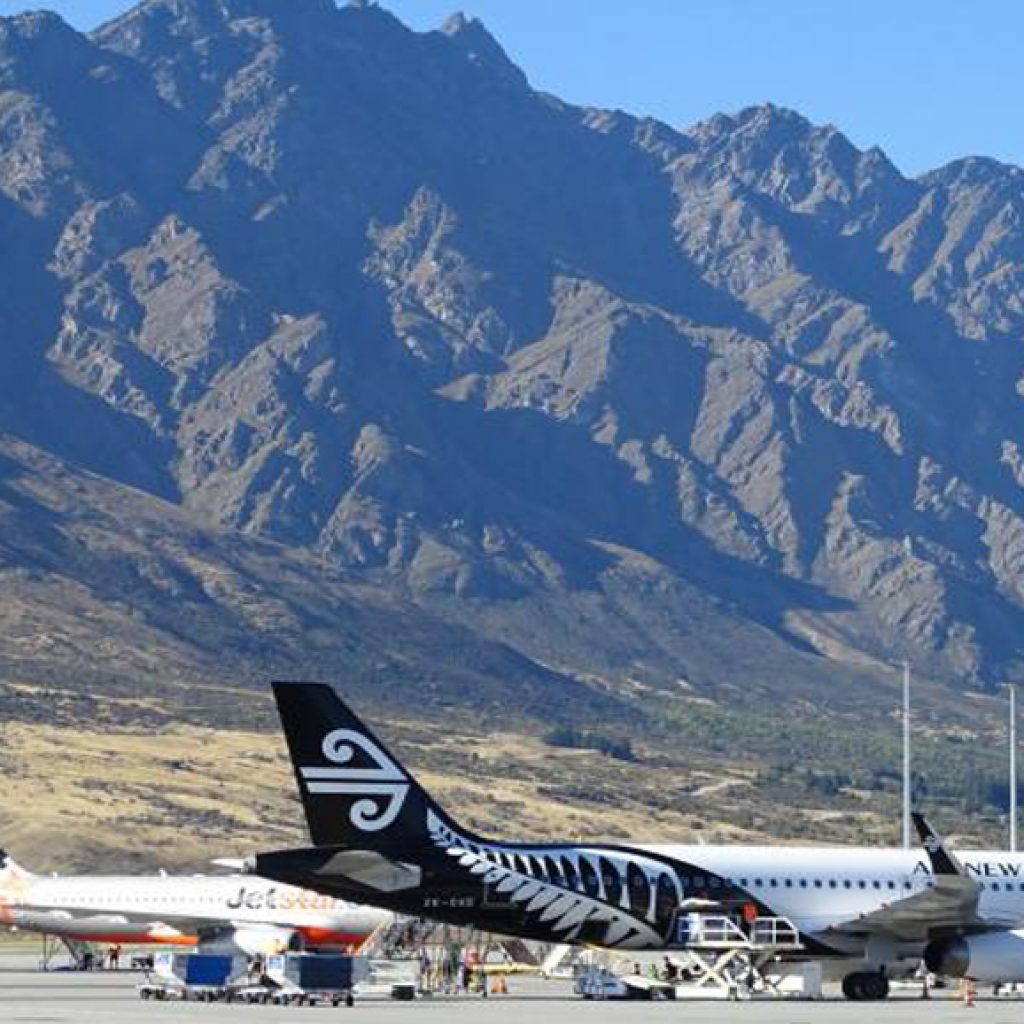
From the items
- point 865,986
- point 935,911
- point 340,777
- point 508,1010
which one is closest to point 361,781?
point 340,777

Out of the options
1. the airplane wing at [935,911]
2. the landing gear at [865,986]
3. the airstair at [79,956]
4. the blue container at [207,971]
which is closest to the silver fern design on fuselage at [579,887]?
the landing gear at [865,986]

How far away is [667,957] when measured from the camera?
313 ft

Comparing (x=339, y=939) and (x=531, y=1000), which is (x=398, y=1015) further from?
(x=339, y=939)

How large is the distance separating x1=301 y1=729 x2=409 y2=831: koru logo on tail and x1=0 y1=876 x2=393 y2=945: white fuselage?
1885 centimetres

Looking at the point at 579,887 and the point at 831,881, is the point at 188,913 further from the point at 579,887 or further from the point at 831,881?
the point at 831,881

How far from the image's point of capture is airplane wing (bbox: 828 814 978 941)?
8700cm

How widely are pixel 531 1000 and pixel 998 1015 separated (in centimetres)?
1469

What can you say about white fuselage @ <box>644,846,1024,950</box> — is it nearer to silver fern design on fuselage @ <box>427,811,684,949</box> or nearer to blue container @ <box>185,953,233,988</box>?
silver fern design on fuselage @ <box>427,811,684,949</box>

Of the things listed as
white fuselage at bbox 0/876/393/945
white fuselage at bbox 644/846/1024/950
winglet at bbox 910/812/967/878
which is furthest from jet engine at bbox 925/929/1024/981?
white fuselage at bbox 0/876/393/945

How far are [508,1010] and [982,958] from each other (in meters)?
17.5

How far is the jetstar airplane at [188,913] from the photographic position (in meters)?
108

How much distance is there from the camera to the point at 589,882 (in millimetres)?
90000

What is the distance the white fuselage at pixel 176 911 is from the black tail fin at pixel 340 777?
61.5 ft

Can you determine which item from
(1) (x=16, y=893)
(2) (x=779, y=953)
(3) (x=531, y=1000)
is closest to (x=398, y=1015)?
(3) (x=531, y=1000)
